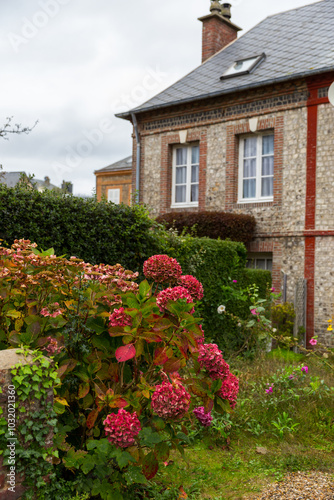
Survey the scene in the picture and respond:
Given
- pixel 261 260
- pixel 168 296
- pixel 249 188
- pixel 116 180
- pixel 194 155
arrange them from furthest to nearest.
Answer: pixel 116 180
pixel 194 155
pixel 249 188
pixel 261 260
pixel 168 296

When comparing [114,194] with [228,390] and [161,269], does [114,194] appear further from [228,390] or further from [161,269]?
[228,390]

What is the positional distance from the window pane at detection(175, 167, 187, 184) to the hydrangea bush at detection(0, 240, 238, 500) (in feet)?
37.0

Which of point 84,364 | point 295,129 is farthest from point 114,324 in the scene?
point 295,129

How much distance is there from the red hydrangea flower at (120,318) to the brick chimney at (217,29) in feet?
49.5

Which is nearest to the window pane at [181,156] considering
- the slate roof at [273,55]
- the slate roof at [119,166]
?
the slate roof at [273,55]

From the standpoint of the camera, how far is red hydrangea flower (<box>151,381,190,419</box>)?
2.37 m

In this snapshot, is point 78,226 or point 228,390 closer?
A: point 228,390

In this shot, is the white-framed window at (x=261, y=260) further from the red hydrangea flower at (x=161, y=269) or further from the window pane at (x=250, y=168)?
the red hydrangea flower at (x=161, y=269)

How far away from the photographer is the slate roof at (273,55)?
11922mm

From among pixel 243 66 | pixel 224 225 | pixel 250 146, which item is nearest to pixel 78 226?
pixel 224 225

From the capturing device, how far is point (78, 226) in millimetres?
5570

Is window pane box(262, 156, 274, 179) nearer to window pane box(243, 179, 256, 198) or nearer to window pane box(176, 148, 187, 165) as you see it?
window pane box(243, 179, 256, 198)

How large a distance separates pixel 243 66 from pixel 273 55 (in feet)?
→ 2.76

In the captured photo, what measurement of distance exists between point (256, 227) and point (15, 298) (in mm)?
9827
